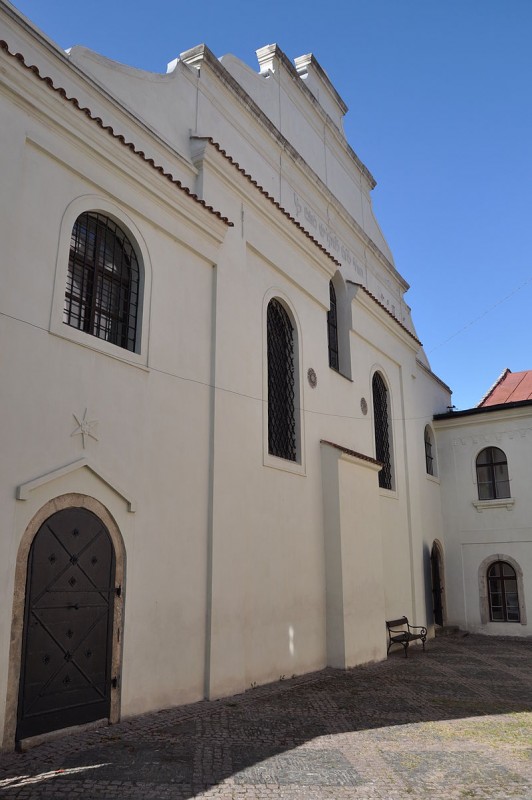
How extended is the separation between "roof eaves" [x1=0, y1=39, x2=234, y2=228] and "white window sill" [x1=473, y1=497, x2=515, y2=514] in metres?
11.6

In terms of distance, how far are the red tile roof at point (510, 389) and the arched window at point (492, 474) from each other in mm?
2239

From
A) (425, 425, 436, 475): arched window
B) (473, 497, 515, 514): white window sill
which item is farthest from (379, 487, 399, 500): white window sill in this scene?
(473, 497, 515, 514): white window sill

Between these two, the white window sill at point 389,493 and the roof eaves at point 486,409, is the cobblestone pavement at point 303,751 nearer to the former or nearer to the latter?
the white window sill at point 389,493

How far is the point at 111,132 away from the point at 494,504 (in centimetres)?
1414

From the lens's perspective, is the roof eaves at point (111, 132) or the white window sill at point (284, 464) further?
the white window sill at point (284, 464)

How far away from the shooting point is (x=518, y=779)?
17.8 feet

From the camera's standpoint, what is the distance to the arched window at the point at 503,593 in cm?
1678

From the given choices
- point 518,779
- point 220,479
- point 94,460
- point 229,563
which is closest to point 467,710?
point 518,779

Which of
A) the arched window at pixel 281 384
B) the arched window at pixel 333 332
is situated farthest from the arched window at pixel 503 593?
the arched window at pixel 281 384

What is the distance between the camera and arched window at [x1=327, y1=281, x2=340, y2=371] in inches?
543

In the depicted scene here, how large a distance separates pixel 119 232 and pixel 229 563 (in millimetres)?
4471

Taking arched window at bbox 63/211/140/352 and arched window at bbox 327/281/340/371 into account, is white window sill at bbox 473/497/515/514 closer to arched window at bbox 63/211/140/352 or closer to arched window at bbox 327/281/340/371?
arched window at bbox 327/281/340/371

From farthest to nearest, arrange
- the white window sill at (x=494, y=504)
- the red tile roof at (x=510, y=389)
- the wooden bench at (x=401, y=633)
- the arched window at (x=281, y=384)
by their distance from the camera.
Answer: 1. the red tile roof at (x=510, y=389)
2. the white window sill at (x=494, y=504)
3. the wooden bench at (x=401, y=633)
4. the arched window at (x=281, y=384)

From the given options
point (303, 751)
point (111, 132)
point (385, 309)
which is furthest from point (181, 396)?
point (385, 309)
